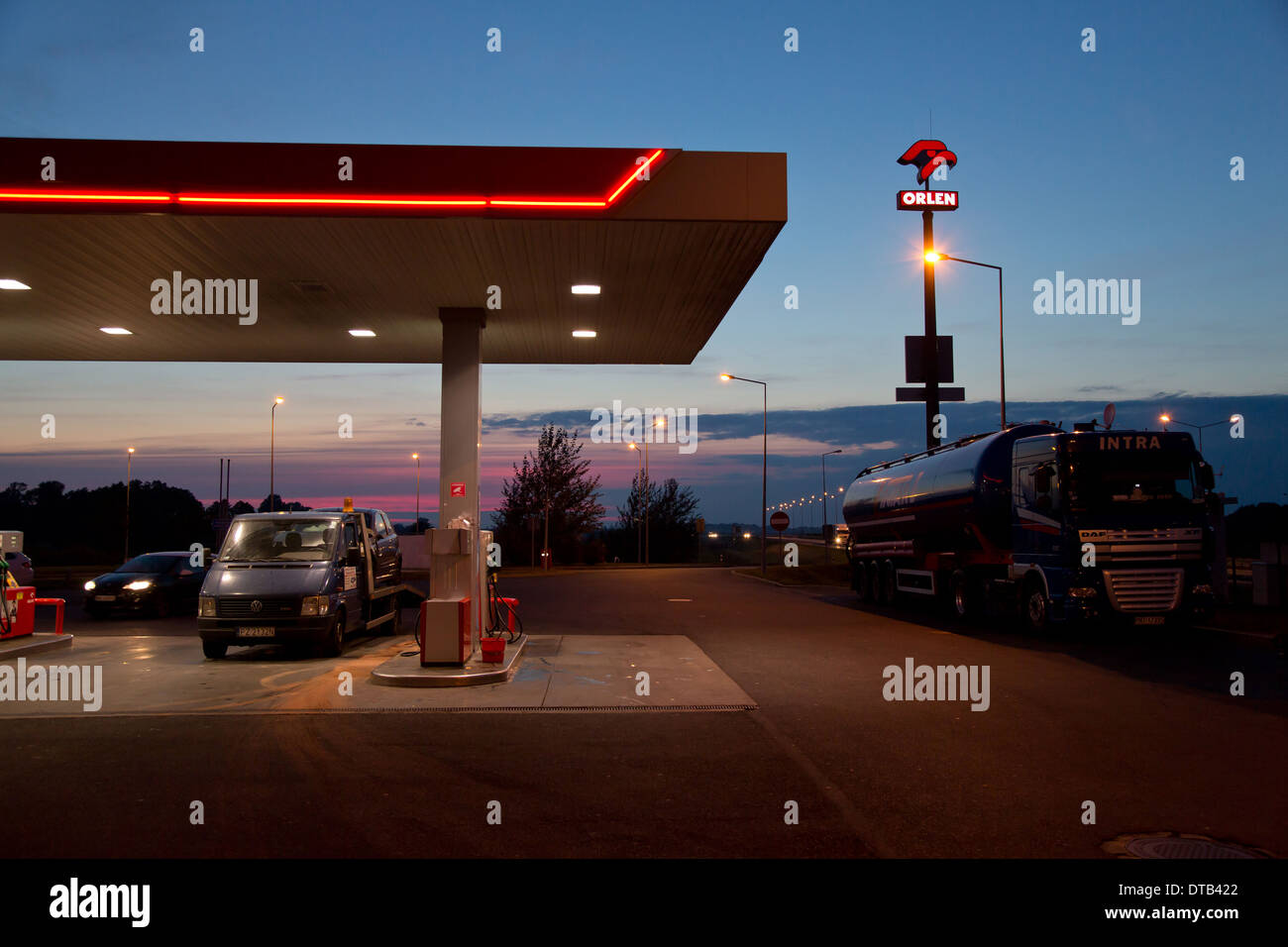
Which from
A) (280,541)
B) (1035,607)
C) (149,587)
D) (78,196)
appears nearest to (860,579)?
(1035,607)

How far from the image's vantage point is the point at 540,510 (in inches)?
2559

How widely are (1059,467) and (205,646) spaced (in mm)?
13911

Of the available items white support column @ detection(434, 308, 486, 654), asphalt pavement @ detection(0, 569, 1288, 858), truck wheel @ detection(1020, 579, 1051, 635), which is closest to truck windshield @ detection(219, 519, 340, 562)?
white support column @ detection(434, 308, 486, 654)

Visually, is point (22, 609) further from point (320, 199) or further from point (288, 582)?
point (320, 199)

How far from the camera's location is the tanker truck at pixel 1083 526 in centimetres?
1525

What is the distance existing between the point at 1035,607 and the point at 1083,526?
2.07 metres

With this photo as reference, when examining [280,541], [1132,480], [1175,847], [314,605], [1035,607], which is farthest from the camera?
[1035,607]

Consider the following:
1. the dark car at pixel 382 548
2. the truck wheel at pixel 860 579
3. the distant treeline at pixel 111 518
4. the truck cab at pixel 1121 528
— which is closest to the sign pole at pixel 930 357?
the truck wheel at pixel 860 579

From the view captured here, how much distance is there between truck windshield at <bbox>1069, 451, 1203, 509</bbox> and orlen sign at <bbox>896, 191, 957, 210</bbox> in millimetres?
25958

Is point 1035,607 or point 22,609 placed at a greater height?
point 22,609

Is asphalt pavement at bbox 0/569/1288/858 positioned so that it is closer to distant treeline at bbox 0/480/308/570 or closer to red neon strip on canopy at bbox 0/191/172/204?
red neon strip on canopy at bbox 0/191/172/204

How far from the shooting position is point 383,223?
32.8ft

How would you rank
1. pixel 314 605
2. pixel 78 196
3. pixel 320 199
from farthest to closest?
1. pixel 314 605
2. pixel 320 199
3. pixel 78 196
